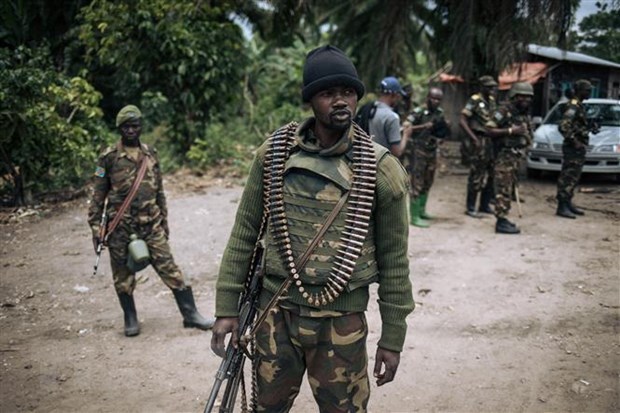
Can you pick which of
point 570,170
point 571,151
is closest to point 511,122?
point 571,151

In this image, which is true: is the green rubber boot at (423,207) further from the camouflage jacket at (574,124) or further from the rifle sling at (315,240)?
the rifle sling at (315,240)

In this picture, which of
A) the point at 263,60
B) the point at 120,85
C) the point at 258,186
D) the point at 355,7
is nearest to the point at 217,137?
the point at 120,85

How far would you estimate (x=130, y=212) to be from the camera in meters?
4.64

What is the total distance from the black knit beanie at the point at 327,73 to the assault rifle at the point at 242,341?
2.46 feet

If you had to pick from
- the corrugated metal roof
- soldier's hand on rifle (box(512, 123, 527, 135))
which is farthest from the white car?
soldier's hand on rifle (box(512, 123, 527, 135))

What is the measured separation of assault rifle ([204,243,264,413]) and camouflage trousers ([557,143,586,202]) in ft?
20.5

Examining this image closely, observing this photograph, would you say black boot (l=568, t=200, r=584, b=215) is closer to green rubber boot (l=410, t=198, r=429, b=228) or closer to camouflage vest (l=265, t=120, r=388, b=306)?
green rubber boot (l=410, t=198, r=429, b=228)

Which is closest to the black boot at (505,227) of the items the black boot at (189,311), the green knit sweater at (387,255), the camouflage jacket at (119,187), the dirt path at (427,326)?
the dirt path at (427,326)

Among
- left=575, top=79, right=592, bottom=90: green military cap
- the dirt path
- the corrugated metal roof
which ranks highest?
the corrugated metal roof

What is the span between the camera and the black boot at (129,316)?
15.5 ft

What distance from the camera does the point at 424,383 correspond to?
388 centimetres

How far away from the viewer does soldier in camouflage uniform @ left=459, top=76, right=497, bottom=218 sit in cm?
807

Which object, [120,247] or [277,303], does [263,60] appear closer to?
[120,247]

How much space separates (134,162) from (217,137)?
8.39 m
